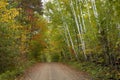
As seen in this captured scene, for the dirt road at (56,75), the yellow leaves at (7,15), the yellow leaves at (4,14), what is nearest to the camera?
the dirt road at (56,75)

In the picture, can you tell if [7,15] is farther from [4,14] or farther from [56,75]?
[56,75]

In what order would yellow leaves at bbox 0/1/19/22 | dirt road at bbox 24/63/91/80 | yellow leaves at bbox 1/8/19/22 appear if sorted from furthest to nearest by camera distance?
yellow leaves at bbox 1/8/19/22
yellow leaves at bbox 0/1/19/22
dirt road at bbox 24/63/91/80

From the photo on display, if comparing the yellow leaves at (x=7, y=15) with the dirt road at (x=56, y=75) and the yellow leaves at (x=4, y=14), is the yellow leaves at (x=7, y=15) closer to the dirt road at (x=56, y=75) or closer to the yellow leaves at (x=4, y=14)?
the yellow leaves at (x=4, y=14)

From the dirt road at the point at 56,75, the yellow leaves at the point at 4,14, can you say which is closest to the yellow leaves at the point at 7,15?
the yellow leaves at the point at 4,14

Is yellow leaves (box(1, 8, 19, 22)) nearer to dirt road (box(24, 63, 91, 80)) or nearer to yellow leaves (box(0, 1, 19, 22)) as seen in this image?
yellow leaves (box(0, 1, 19, 22))

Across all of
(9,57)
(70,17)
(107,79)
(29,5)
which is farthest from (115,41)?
(29,5)

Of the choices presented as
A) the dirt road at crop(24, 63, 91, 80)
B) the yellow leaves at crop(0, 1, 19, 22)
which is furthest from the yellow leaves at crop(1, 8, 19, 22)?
the dirt road at crop(24, 63, 91, 80)

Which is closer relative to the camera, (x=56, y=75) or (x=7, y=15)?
(x=7, y=15)

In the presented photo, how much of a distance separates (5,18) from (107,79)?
25.7 ft

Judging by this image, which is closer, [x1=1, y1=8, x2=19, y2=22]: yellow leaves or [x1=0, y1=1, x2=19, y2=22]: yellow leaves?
[x1=0, y1=1, x2=19, y2=22]: yellow leaves

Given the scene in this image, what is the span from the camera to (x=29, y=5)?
30391 mm

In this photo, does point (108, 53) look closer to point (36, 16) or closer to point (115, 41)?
Result: point (115, 41)

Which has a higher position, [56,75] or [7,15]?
[7,15]

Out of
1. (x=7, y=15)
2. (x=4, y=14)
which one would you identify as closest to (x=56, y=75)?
(x=7, y=15)
